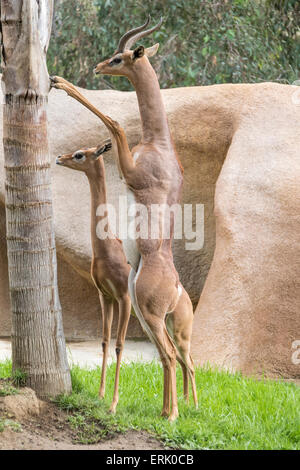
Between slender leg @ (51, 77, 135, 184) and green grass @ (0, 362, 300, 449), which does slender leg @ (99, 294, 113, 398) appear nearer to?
green grass @ (0, 362, 300, 449)

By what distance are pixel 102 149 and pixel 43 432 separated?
176 cm

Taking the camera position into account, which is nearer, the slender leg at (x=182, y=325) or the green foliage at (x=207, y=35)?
Result: the slender leg at (x=182, y=325)

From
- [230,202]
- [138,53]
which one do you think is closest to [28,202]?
[138,53]

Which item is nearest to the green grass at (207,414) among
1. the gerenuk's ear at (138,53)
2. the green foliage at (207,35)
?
the gerenuk's ear at (138,53)

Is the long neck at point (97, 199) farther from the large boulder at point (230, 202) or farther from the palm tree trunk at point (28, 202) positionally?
the large boulder at point (230, 202)

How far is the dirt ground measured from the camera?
12.2ft

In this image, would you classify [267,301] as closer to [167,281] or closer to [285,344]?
[285,344]

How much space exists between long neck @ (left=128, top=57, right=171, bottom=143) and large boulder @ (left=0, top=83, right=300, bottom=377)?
2.34 metres

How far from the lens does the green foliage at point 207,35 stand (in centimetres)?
1187

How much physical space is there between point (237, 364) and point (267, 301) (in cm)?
65

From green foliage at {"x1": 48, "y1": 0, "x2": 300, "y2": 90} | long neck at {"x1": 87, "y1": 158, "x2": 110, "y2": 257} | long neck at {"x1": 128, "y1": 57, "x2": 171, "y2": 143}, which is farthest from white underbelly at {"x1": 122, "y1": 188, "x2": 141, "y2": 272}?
green foliage at {"x1": 48, "y1": 0, "x2": 300, "y2": 90}

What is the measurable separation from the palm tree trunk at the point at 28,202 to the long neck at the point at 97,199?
0.30 meters
